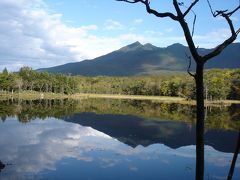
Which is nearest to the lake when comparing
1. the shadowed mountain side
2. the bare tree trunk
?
the shadowed mountain side

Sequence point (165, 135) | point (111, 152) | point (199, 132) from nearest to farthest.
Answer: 1. point (199, 132)
2. point (111, 152)
3. point (165, 135)

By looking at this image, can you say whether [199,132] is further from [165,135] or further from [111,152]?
[165,135]

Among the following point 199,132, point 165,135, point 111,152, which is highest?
point 199,132

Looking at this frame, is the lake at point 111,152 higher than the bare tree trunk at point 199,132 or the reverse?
the reverse

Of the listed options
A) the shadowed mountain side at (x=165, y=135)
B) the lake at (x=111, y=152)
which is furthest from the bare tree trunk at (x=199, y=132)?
the shadowed mountain side at (x=165, y=135)

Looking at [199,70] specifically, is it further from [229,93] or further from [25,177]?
[229,93]

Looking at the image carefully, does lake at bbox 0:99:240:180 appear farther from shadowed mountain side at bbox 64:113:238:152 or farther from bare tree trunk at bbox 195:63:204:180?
bare tree trunk at bbox 195:63:204:180

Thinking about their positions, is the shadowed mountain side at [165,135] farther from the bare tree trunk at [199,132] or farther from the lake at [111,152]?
the bare tree trunk at [199,132]

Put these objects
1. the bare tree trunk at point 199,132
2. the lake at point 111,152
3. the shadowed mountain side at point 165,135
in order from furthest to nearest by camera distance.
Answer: the shadowed mountain side at point 165,135
the lake at point 111,152
the bare tree trunk at point 199,132

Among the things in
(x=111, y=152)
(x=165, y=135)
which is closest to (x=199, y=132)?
(x=111, y=152)

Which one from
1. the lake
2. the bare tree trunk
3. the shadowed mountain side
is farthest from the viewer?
the shadowed mountain side

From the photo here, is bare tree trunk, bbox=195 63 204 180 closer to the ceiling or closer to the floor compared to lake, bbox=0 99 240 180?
closer to the ceiling

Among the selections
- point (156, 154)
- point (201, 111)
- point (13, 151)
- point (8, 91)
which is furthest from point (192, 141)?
point (8, 91)

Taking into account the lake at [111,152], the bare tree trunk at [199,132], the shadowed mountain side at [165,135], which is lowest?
the shadowed mountain side at [165,135]
